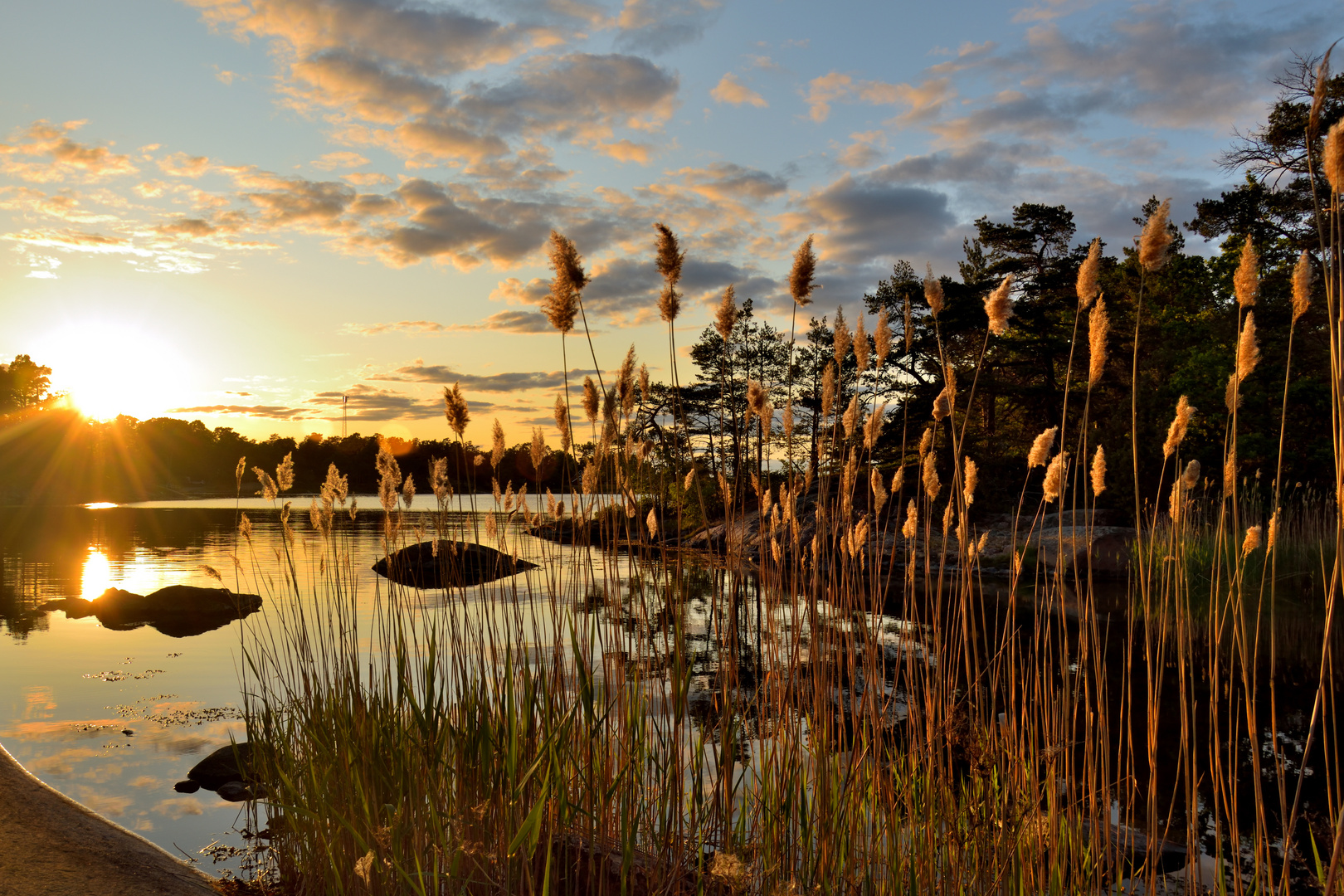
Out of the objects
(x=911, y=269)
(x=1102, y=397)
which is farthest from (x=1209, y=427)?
(x=911, y=269)

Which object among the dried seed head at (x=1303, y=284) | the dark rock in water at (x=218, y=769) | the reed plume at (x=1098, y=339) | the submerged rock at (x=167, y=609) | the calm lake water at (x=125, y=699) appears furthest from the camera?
the submerged rock at (x=167, y=609)

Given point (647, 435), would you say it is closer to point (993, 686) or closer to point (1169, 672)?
point (993, 686)

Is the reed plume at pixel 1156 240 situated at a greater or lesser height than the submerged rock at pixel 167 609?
greater

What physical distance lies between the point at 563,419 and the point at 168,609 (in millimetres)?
9737

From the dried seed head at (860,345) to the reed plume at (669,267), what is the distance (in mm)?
770

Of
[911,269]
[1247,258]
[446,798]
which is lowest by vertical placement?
[446,798]

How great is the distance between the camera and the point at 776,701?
2.86 m

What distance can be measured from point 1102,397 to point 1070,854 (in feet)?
84.5

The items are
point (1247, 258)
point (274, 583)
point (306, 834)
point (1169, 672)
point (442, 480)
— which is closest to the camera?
point (1247, 258)

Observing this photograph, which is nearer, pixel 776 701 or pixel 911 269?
pixel 776 701

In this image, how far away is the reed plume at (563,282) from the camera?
273 cm

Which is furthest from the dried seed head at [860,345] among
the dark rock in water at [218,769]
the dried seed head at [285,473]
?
the dark rock in water at [218,769]

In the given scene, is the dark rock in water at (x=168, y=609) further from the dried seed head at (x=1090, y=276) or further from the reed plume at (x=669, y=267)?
the dried seed head at (x=1090, y=276)

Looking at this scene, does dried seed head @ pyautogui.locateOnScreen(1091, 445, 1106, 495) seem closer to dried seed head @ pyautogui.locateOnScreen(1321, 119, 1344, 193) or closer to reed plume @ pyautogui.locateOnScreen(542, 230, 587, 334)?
dried seed head @ pyautogui.locateOnScreen(1321, 119, 1344, 193)
